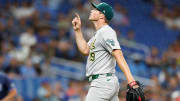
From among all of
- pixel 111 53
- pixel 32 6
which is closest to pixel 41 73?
pixel 32 6

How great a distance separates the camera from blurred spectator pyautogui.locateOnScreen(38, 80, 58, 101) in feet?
36.0

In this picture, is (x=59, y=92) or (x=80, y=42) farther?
(x=59, y=92)

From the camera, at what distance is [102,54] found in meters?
5.98

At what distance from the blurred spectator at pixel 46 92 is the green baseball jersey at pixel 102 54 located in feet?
16.5

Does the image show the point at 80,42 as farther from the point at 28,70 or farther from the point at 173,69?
the point at 173,69

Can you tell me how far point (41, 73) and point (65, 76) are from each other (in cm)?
75

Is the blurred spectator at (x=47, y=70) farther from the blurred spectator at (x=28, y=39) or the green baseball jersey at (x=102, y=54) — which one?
the green baseball jersey at (x=102, y=54)

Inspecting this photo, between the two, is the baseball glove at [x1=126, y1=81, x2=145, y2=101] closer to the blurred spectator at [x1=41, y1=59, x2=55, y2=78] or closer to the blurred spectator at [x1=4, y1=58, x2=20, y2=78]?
the blurred spectator at [x1=4, y1=58, x2=20, y2=78]

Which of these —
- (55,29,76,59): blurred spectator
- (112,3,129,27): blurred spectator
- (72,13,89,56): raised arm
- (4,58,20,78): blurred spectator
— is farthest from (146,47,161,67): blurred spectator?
(72,13,89,56): raised arm

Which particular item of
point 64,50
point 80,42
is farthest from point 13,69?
point 80,42

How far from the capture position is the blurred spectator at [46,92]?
1097 cm

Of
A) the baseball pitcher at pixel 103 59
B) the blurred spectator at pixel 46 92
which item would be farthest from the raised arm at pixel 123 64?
the blurred spectator at pixel 46 92

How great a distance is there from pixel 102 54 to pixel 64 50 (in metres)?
7.07

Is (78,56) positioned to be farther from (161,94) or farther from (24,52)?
(161,94)
